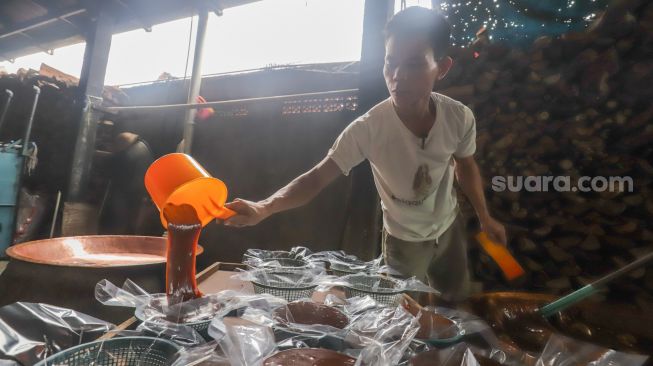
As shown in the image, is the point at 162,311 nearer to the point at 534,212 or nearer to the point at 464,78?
the point at 534,212

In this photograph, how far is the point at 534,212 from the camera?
91.4 inches

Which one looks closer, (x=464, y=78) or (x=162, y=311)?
(x=162, y=311)

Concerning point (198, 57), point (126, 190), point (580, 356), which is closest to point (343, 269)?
point (580, 356)

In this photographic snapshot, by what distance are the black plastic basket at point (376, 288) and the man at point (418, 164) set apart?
21.8 inches

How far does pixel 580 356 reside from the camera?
29.1 inches

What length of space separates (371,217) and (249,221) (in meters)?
1.60

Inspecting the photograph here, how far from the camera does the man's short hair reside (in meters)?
1.51

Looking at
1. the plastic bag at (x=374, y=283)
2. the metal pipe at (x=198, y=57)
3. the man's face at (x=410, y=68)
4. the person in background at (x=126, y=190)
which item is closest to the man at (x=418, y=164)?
the man's face at (x=410, y=68)

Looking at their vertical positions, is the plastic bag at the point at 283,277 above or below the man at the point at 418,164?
below

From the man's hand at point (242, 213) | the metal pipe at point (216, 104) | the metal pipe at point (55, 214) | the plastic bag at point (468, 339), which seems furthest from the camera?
the metal pipe at point (55, 214)

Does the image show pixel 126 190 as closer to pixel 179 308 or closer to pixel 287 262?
pixel 287 262

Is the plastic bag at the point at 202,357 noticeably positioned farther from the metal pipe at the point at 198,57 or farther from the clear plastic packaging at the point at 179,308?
the metal pipe at the point at 198,57

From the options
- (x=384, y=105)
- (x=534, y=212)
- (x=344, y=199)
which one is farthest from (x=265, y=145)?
(x=534, y=212)

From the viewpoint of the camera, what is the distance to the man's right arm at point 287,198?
136 cm
